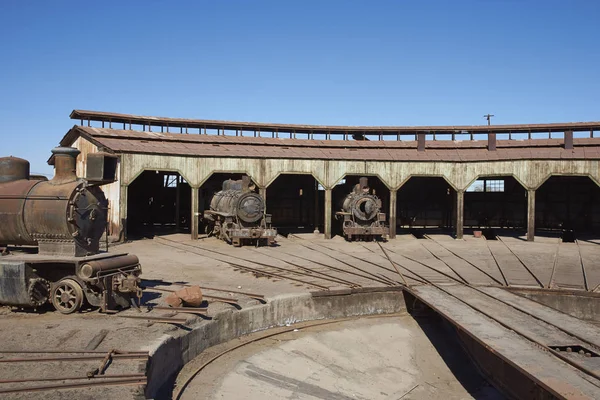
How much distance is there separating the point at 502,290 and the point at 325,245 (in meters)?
10.5

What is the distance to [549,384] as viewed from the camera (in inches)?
280

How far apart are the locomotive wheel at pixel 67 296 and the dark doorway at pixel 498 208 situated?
85.6ft

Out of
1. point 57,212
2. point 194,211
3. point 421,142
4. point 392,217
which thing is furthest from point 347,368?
point 421,142

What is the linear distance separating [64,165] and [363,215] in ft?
52.5

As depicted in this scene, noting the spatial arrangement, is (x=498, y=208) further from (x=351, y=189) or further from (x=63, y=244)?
(x=63, y=244)

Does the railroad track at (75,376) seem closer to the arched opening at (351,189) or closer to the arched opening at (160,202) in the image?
the arched opening at (351,189)

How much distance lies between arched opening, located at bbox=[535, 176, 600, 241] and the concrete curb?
19.7 metres

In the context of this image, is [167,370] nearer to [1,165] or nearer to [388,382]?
[388,382]

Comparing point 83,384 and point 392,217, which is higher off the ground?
point 392,217

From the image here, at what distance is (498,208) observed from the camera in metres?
30.8

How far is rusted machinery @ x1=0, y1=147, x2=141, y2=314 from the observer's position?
9.40 metres

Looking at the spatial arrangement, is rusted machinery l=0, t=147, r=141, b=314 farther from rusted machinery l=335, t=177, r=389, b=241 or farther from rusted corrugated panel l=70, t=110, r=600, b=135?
rusted corrugated panel l=70, t=110, r=600, b=135

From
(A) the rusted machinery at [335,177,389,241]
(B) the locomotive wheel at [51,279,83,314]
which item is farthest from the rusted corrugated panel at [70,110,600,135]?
(B) the locomotive wheel at [51,279,83,314]

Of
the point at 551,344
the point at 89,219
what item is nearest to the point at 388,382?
the point at 551,344
